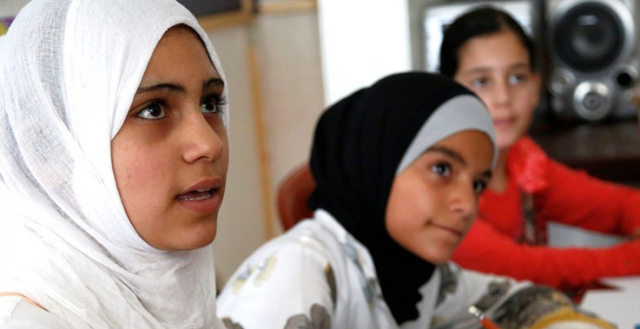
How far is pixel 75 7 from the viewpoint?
82cm

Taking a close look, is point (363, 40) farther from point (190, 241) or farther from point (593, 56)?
point (190, 241)

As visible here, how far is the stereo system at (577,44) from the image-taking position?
109 inches

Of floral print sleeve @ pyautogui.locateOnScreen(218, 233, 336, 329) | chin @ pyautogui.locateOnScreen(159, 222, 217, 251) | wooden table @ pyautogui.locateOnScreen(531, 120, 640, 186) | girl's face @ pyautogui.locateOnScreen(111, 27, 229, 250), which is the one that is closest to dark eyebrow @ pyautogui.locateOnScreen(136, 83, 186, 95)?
girl's face @ pyautogui.locateOnScreen(111, 27, 229, 250)

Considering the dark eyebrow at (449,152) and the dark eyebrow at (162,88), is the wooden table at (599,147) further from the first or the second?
the dark eyebrow at (162,88)

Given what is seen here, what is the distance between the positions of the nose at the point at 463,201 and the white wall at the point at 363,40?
4.63ft

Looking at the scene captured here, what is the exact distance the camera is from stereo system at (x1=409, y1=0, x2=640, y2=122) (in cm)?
276

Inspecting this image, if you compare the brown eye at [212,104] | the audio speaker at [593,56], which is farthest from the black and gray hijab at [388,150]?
the audio speaker at [593,56]

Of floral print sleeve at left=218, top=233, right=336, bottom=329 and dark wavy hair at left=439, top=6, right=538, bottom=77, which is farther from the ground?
dark wavy hair at left=439, top=6, right=538, bottom=77

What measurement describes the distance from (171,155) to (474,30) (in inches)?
51.5

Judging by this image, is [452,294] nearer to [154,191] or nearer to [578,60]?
[154,191]

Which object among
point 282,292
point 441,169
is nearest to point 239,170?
point 441,169

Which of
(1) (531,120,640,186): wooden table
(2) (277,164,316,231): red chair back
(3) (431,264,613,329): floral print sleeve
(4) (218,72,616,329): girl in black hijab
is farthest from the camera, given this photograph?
(1) (531,120,640,186): wooden table

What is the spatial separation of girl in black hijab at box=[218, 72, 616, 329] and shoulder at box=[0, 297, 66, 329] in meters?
0.55

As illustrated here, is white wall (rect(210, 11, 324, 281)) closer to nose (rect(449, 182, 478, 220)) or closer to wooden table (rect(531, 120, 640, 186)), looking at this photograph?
wooden table (rect(531, 120, 640, 186))
